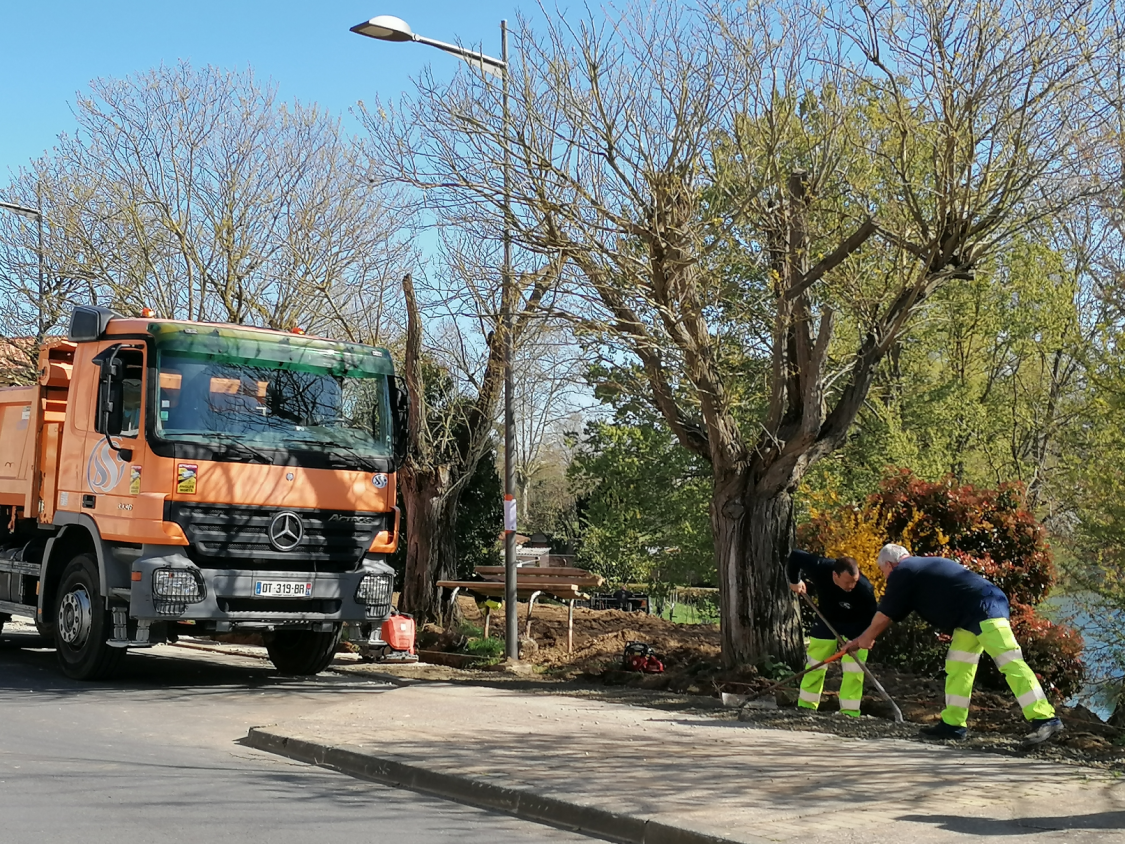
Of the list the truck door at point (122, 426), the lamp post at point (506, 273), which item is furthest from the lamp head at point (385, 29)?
the truck door at point (122, 426)

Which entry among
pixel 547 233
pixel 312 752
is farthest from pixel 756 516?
pixel 312 752

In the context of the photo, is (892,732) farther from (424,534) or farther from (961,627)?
(424,534)

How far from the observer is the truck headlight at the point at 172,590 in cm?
1125

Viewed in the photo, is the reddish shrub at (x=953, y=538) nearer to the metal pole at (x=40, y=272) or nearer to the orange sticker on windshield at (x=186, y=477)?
the orange sticker on windshield at (x=186, y=477)

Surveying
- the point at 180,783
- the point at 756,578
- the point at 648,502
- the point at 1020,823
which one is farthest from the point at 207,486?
the point at 648,502

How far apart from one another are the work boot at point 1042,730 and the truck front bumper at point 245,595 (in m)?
6.36

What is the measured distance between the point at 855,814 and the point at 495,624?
12738 mm

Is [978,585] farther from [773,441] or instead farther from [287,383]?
[287,383]

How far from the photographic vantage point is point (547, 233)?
12.1m

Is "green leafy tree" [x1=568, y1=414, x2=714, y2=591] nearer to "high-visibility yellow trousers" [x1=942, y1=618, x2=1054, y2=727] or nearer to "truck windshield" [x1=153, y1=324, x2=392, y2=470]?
"truck windshield" [x1=153, y1=324, x2=392, y2=470]

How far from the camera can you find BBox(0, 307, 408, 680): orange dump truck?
1145cm

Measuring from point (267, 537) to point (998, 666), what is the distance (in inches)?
259

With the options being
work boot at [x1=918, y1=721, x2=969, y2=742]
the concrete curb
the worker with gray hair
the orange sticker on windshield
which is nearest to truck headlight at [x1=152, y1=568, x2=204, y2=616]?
the orange sticker on windshield

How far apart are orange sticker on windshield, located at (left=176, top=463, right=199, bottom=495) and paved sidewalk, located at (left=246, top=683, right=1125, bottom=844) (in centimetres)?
252
